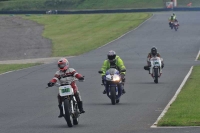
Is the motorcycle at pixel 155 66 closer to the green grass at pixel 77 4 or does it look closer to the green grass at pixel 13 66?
the green grass at pixel 13 66

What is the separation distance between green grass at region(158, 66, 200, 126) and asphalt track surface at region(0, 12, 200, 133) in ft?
1.20

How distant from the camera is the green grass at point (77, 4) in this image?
9188 centimetres

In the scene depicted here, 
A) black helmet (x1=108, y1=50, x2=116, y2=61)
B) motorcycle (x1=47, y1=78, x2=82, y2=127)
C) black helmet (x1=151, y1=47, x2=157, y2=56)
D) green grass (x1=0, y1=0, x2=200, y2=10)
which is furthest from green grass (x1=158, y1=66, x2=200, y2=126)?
green grass (x1=0, y1=0, x2=200, y2=10)

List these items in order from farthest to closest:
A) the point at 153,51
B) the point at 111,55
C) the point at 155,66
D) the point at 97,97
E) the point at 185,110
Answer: the point at 153,51
the point at 155,66
the point at 97,97
the point at 111,55
the point at 185,110

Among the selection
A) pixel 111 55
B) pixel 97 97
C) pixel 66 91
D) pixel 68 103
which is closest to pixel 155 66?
pixel 97 97

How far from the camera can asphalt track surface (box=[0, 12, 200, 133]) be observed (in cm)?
1249

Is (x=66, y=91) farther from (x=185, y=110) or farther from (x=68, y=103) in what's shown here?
(x=185, y=110)

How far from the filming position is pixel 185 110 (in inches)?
547

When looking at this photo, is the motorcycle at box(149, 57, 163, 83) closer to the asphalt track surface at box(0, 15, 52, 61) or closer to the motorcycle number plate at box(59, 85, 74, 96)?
the motorcycle number plate at box(59, 85, 74, 96)

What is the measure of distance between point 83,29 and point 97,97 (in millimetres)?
40549

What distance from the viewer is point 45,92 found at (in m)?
19.9

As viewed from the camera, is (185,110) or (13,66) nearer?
(185,110)

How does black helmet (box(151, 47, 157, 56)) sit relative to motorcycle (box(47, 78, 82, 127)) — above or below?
above

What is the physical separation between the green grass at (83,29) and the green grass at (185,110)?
69.5 ft
